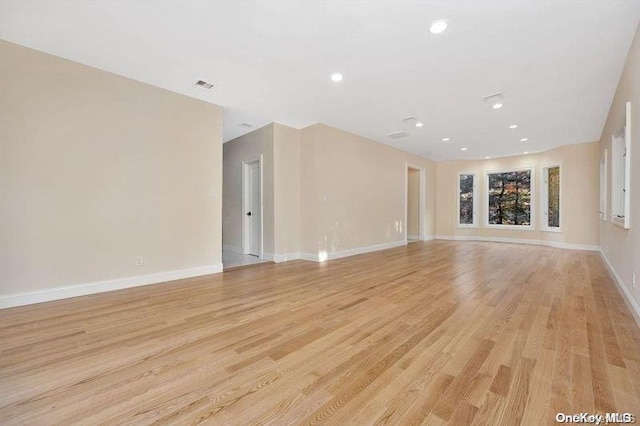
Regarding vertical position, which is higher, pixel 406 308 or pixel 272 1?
pixel 272 1

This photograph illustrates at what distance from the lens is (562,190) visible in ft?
23.2

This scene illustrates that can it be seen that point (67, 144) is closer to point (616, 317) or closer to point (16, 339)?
point (16, 339)

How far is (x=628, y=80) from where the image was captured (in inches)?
115

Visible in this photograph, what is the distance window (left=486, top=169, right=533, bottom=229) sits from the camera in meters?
8.05

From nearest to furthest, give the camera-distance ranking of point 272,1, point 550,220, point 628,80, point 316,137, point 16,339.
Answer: point 16,339
point 272,1
point 628,80
point 316,137
point 550,220

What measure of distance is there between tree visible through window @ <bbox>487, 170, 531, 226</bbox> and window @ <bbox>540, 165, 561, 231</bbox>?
1.32ft

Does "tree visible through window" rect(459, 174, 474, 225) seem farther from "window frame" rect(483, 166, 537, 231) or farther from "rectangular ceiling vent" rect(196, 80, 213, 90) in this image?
"rectangular ceiling vent" rect(196, 80, 213, 90)

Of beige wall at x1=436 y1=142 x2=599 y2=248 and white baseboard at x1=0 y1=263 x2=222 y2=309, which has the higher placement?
beige wall at x1=436 y1=142 x2=599 y2=248

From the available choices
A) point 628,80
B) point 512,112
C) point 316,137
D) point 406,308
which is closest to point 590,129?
point 512,112

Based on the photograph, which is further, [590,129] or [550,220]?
[550,220]

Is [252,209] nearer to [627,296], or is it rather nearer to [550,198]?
[627,296]

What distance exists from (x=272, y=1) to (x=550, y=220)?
8819mm

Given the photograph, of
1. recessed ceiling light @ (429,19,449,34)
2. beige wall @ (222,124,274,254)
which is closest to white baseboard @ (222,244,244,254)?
beige wall @ (222,124,274,254)

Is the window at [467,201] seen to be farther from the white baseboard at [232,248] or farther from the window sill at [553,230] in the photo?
the white baseboard at [232,248]
